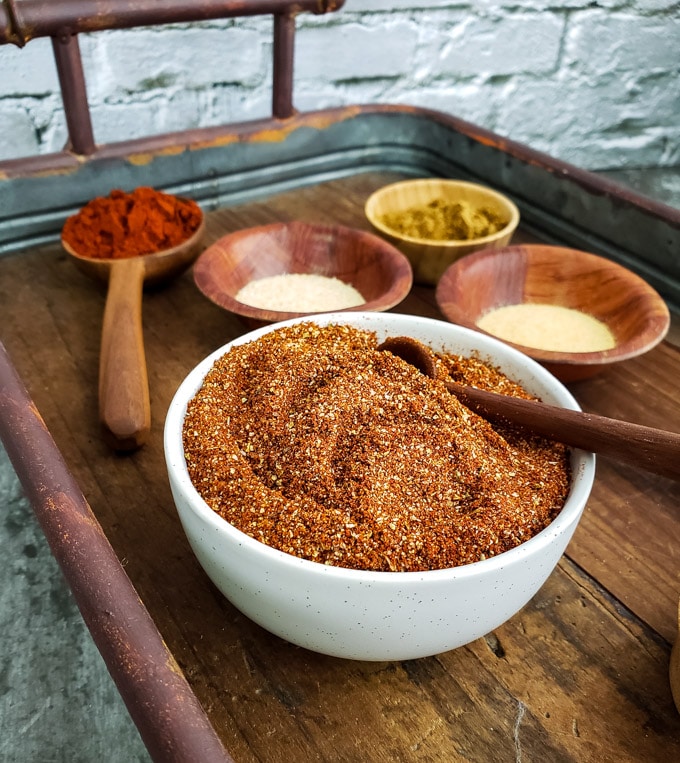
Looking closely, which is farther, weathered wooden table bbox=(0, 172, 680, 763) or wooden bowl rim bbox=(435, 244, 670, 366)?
wooden bowl rim bbox=(435, 244, 670, 366)

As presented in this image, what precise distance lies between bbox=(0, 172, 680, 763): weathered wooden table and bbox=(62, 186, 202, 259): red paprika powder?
21cm

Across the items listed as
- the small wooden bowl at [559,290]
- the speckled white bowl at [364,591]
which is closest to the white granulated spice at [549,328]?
the small wooden bowl at [559,290]

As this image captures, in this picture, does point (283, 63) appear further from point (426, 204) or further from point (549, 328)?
point (549, 328)

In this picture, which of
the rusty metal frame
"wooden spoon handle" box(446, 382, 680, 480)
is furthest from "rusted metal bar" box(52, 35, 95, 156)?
"wooden spoon handle" box(446, 382, 680, 480)

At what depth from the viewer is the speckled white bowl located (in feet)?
1.27

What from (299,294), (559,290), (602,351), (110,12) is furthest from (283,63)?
(602,351)

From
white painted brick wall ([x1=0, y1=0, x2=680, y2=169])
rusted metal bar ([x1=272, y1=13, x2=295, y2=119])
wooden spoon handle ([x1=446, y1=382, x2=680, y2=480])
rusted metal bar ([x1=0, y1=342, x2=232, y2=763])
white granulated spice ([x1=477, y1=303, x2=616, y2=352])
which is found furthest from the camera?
white painted brick wall ([x1=0, y1=0, x2=680, y2=169])

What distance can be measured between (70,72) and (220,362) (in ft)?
1.47

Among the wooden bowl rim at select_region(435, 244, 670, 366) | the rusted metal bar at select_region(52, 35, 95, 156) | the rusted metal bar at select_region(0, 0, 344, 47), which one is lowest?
the wooden bowl rim at select_region(435, 244, 670, 366)

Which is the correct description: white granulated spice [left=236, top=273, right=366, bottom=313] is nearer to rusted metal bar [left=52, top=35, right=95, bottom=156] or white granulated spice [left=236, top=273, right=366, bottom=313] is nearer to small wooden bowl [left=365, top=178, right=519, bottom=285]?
small wooden bowl [left=365, top=178, right=519, bottom=285]

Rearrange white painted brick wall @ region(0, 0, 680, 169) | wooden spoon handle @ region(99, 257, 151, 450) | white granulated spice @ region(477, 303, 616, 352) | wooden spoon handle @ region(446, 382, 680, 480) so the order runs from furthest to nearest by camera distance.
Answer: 1. white painted brick wall @ region(0, 0, 680, 169)
2. white granulated spice @ region(477, 303, 616, 352)
3. wooden spoon handle @ region(99, 257, 151, 450)
4. wooden spoon handle @ region(446, 382, 680, 480)

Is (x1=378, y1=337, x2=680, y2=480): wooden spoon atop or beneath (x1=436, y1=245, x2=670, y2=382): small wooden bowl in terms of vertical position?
atop

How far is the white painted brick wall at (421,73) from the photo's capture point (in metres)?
1.23

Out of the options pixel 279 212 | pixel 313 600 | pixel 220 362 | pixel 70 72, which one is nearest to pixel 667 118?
pixel 279 212
